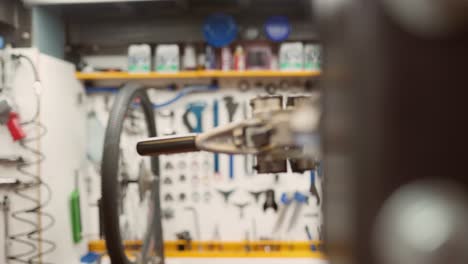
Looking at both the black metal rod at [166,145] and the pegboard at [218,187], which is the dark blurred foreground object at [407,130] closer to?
the black metal rod at [166,145]

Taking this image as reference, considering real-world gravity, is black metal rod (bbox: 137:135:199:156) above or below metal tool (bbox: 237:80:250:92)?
below

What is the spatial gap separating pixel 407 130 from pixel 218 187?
9.93 feet

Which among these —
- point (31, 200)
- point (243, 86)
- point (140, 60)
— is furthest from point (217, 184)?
point (31, 200)

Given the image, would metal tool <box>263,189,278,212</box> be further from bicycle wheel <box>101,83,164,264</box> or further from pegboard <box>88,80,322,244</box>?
bicycle wheel <box>101,83,164,264</box>

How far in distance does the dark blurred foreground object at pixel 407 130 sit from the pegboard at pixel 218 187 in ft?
9.60

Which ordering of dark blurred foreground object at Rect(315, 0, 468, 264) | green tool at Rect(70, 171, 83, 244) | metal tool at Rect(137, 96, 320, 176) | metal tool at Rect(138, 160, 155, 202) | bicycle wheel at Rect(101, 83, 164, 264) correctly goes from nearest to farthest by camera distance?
dark blurred foreground object at Rect(315, 0, 468, 264) < metal tool at Rect(137, 96, 320, 176) < bicycle wheel at Rect(101, 83, 164, 264) < metal tool at Rect(138, 160, 155, 202) < green tool at Rect(70, 171, 83, 244)

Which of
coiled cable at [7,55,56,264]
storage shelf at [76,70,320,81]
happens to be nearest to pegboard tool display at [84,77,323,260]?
storage shelf at [76,70,320,81]

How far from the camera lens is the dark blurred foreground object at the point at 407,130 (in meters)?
0.20

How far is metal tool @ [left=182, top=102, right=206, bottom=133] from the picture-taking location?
316cm

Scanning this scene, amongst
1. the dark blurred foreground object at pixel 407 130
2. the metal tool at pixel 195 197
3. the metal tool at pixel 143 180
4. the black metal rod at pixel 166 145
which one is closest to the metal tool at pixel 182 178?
the metal tool at pixel 195 197

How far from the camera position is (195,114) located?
319 cm

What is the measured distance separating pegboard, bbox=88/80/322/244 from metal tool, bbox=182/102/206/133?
39 millimetres

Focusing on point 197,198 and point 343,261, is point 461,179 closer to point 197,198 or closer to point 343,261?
point 343,261

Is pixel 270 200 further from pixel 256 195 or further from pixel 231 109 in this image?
pixel 231 109
